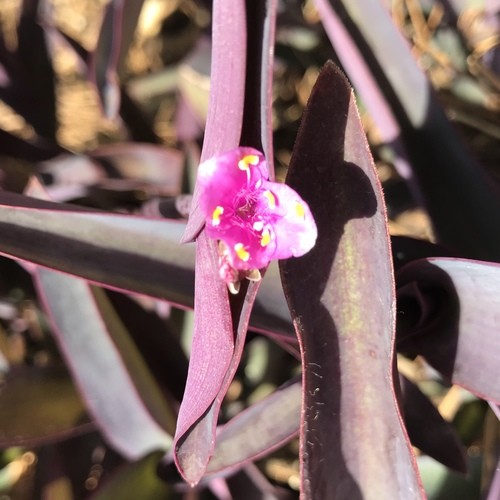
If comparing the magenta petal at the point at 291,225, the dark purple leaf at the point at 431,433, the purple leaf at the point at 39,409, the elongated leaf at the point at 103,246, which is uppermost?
the magenta petal at the point at 291,225

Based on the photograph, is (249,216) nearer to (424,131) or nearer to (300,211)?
(300,211)

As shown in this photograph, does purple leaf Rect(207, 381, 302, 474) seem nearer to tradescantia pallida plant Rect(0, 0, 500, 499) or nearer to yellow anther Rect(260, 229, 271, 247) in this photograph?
tradescantia pallida plant Rect(0, 0, 500, 499)

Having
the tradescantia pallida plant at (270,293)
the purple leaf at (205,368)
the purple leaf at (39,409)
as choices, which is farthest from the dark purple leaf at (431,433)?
the purple leaf at (39,409)

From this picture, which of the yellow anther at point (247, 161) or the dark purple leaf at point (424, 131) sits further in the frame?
the dark purple leaf at point (424, 131)

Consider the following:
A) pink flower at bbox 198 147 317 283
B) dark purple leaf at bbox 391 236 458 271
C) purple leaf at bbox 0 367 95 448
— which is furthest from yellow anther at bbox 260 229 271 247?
Answer: purple leaf at bbox 0 367 95 448

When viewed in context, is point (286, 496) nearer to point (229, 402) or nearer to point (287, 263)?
point (229, 402)

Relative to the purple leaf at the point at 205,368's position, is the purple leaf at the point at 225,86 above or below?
above

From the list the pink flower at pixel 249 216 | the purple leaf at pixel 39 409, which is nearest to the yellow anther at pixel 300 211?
the pink flower at pixel 249 216

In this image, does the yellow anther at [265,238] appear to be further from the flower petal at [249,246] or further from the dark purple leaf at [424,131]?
the dark purple leaf at [424,131]
